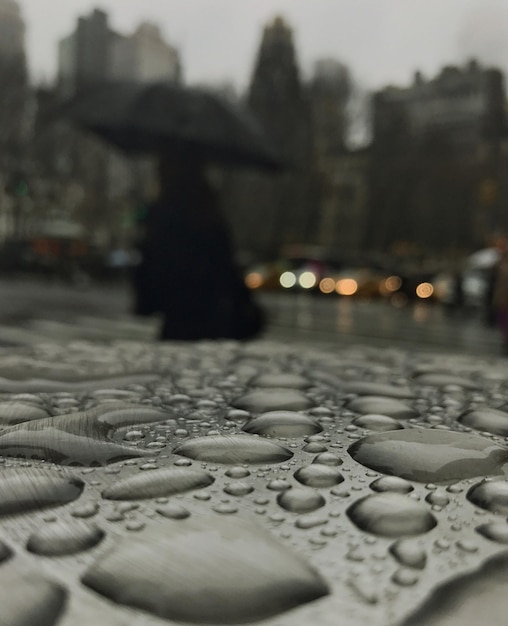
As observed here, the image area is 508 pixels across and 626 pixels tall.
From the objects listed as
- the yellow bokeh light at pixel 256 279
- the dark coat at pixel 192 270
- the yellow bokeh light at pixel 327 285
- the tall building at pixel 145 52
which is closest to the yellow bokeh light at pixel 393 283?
the yellow bokeh light at pixel 327 285

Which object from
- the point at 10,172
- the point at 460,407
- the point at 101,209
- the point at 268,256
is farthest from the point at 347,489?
the point at 268,256

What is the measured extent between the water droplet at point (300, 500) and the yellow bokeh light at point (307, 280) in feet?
73.5

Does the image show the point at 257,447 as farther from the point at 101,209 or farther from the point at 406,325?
the point at 406,325

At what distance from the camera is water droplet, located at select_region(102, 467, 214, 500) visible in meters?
0.62

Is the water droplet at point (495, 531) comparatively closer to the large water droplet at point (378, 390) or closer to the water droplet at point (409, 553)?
the water droplet at point (409, 553)

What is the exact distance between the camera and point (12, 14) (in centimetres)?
249

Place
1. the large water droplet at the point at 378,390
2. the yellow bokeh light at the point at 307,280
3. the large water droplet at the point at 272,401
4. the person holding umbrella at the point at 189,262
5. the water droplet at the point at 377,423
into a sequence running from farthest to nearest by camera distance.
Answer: the yellow bokeh light at the point at 307,280 → the person holding umbrella at the point at 189,262 → the large water droplet at the point at 378,390 → the large water droplet at the point at 272,401 → the water droplet at the point at 377,423

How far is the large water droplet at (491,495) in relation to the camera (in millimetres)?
618

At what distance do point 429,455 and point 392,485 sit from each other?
10 cm

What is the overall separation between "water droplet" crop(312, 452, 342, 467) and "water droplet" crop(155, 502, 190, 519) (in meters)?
0.20

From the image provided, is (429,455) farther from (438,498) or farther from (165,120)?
(165,120)

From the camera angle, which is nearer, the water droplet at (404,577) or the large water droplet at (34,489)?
the water droplet at (404,577)

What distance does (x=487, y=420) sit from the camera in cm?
96

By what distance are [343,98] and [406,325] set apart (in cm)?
1466
